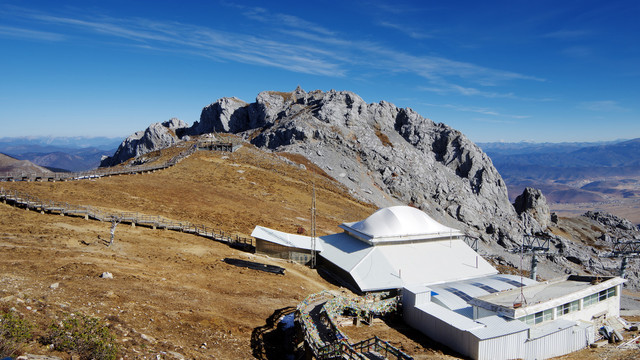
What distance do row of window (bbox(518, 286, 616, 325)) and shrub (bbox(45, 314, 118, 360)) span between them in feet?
76.8

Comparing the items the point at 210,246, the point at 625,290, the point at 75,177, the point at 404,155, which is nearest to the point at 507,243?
the point at 625,290

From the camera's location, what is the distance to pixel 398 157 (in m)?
120

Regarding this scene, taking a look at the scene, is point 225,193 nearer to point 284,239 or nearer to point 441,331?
point 284,239

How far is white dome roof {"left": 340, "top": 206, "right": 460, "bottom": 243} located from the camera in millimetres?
38844

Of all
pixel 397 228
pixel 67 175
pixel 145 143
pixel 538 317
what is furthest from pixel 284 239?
pixel 145 143

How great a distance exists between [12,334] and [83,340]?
221 centimetres

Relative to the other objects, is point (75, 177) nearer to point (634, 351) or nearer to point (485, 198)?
point (634, 351)

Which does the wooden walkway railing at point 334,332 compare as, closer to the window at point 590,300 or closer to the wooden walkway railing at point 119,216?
the window at point 590,300

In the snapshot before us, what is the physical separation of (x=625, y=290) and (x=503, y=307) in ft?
267

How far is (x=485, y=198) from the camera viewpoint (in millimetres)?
120562

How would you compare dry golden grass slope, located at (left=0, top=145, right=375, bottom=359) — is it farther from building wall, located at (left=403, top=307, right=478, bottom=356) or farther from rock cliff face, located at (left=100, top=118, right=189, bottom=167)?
rock cliff face, located at (left=100, top=118, right=189, bottom=167)

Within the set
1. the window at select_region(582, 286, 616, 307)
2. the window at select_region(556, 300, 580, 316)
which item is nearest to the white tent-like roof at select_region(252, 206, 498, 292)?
the window at select_region(582, 286, 616, 307)

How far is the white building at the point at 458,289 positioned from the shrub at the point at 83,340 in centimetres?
1844

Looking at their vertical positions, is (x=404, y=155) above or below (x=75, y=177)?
above
